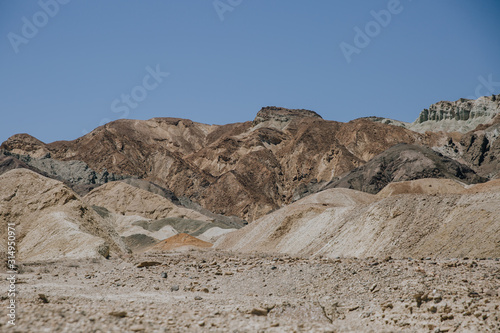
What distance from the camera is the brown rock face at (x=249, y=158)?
11394cm

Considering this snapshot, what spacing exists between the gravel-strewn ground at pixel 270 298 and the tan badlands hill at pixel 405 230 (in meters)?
6.73

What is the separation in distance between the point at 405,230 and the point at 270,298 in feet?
45.0

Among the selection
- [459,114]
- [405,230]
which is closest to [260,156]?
[459,114]

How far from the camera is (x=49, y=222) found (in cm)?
2770

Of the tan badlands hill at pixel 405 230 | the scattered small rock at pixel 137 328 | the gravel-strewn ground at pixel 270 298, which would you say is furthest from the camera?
the tan badlands hill at pixel 405 230

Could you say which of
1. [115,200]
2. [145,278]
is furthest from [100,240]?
[115,200]

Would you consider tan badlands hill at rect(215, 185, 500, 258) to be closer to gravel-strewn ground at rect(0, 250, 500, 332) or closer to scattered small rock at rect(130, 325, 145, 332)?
gravel-strewn ground at rect(0, 250, 500, 332)

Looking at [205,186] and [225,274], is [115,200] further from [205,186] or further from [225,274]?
[225,274]

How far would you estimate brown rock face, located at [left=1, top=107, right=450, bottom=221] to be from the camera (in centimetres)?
11394

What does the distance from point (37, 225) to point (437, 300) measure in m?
23.7

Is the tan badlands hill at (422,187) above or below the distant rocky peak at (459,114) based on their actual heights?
below

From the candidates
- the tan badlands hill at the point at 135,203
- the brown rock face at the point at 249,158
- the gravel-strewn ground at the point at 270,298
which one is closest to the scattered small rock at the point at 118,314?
the gravel-strewn ground at the point at 270,298

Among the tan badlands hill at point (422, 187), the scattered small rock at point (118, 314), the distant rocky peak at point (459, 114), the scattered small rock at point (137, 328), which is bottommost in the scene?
the tan badlands hill at point (422, 187)

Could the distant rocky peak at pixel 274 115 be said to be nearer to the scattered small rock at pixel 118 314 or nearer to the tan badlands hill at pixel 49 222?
the tan badlands hill at pixel 49 222
